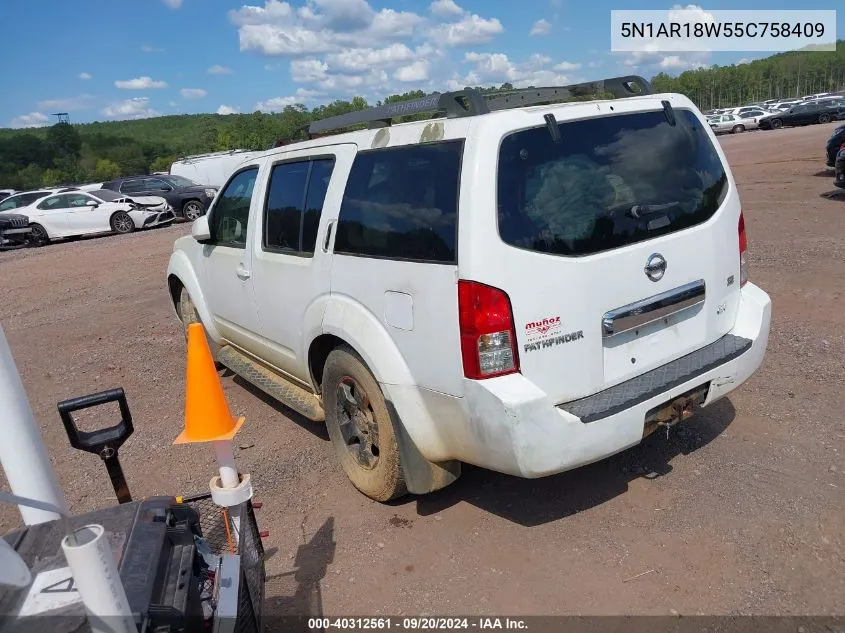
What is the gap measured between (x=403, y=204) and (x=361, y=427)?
1.30m

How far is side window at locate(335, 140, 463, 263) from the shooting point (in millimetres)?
2838

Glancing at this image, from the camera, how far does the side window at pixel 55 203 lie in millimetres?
18562

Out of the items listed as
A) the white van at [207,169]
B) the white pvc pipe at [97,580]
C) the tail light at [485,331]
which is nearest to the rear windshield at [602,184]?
the tail light at [485,331]

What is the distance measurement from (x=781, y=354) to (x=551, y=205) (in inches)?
126

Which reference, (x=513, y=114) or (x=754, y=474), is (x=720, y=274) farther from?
(x=513, y=114)

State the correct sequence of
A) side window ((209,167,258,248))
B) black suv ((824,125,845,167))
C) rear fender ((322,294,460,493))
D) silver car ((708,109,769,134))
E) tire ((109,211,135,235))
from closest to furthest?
rear fender ((322,294,460,493))
side window ((209,167,258,248))
black suv ((824,125,845,167))
tire ((109,211,135,235))
silver car ((708,109,769,134))

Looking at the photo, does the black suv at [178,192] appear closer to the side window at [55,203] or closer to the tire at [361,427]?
the side window at [55,203]

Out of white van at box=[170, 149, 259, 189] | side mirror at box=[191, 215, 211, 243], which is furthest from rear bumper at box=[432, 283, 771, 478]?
white van at box=[170, 149, 259, 189]

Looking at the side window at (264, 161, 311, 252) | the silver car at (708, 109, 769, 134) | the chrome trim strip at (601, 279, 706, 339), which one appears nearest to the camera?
the chrome trim strip at (601, 279, 706, 339)

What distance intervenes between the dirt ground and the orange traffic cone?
3.22 feet

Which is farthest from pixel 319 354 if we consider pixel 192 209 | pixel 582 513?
pixel 192 209

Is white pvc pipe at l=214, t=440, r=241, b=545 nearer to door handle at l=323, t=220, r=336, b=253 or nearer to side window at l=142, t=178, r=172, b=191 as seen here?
door handle at l=323, t=220, r=336, b=253

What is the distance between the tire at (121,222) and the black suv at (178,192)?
6.26ft

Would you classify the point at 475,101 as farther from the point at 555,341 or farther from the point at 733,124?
the point at 733,124
